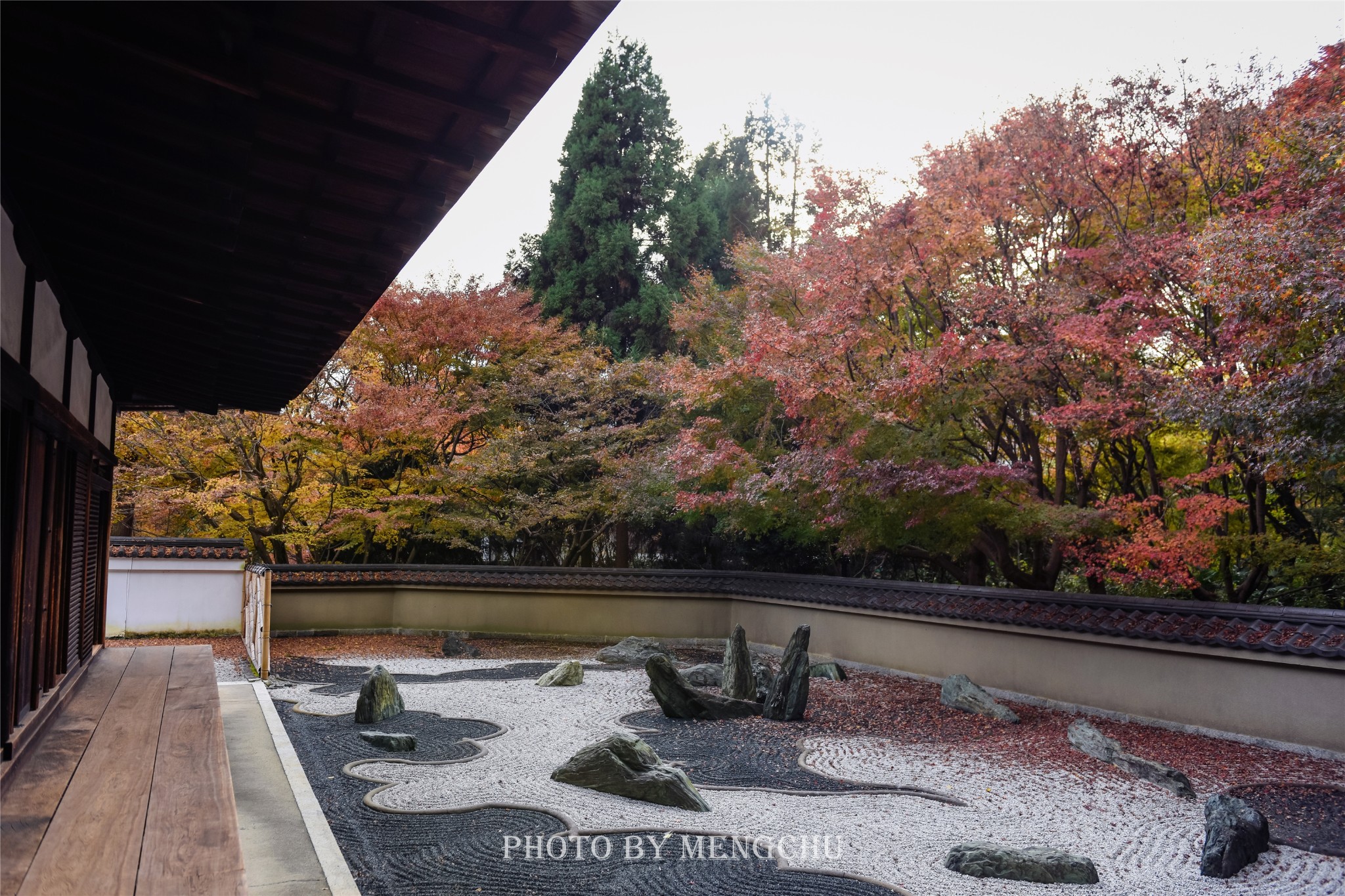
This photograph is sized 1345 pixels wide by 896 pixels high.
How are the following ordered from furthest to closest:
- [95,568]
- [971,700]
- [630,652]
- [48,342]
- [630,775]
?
1. [630,652]
2. [971,700]
3. [95,568]
4. [630,775]
5. [48,342]

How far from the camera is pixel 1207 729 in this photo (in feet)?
25.2

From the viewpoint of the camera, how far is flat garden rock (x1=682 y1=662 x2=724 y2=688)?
1059cm

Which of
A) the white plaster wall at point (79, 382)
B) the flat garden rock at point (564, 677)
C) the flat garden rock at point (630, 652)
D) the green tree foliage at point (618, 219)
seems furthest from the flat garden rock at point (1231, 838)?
the green tree foliage at point (618, 219)

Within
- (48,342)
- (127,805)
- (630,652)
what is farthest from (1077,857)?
(630,652)

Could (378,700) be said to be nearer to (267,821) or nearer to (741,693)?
(741,693)

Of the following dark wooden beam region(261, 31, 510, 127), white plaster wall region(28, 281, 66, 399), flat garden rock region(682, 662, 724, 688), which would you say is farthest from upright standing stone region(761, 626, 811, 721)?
dark wooden beam region(261, 31, 510, 127)

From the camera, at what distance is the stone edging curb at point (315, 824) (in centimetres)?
353

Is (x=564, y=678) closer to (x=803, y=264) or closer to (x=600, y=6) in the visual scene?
(x=803, y=264)

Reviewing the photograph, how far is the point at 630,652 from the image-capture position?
42.0 ft

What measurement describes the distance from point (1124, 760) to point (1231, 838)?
2.05m

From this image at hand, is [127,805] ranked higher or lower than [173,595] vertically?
higher

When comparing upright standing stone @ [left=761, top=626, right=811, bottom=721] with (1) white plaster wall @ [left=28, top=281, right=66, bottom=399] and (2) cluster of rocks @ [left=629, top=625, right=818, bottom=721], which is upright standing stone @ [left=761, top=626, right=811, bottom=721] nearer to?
(2) cluster of rocks @ [left=629, top=625, right=818, bottom=721]

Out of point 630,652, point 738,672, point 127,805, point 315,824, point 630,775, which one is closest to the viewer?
point 127,805

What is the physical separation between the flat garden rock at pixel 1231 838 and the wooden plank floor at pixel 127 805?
4538 mm
